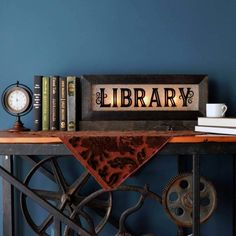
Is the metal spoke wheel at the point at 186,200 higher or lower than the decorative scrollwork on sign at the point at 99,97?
lower

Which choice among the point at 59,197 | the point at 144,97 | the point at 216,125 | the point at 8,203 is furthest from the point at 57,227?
the point at 216,125

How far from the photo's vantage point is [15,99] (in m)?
1.49

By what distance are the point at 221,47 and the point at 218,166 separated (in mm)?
563

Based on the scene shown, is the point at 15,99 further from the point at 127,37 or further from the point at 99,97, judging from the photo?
the point at 127,37

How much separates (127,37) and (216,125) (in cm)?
60

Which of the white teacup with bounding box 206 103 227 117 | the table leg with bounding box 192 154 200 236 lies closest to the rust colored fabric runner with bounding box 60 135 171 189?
the table leg with bounding box 192 154 200 236

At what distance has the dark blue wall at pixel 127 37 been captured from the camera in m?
1.62

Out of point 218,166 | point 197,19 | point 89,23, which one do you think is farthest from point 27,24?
point 218,166

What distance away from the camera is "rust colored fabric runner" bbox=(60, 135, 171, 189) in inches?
49.3

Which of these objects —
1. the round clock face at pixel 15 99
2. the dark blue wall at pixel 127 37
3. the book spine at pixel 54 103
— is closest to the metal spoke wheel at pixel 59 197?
the book spine at pixel 54 103

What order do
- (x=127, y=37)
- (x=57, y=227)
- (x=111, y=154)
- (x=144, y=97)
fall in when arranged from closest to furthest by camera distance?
(x=111, y=154)
(x=57, y=227)
(x=144, y=97)
(x=127, y=37)

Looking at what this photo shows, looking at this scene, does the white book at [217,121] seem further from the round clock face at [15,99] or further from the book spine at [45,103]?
the round clock face at [15,99]

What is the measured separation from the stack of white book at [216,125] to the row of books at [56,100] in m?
0.53

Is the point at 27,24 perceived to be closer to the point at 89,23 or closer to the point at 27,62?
the point at 27,62
